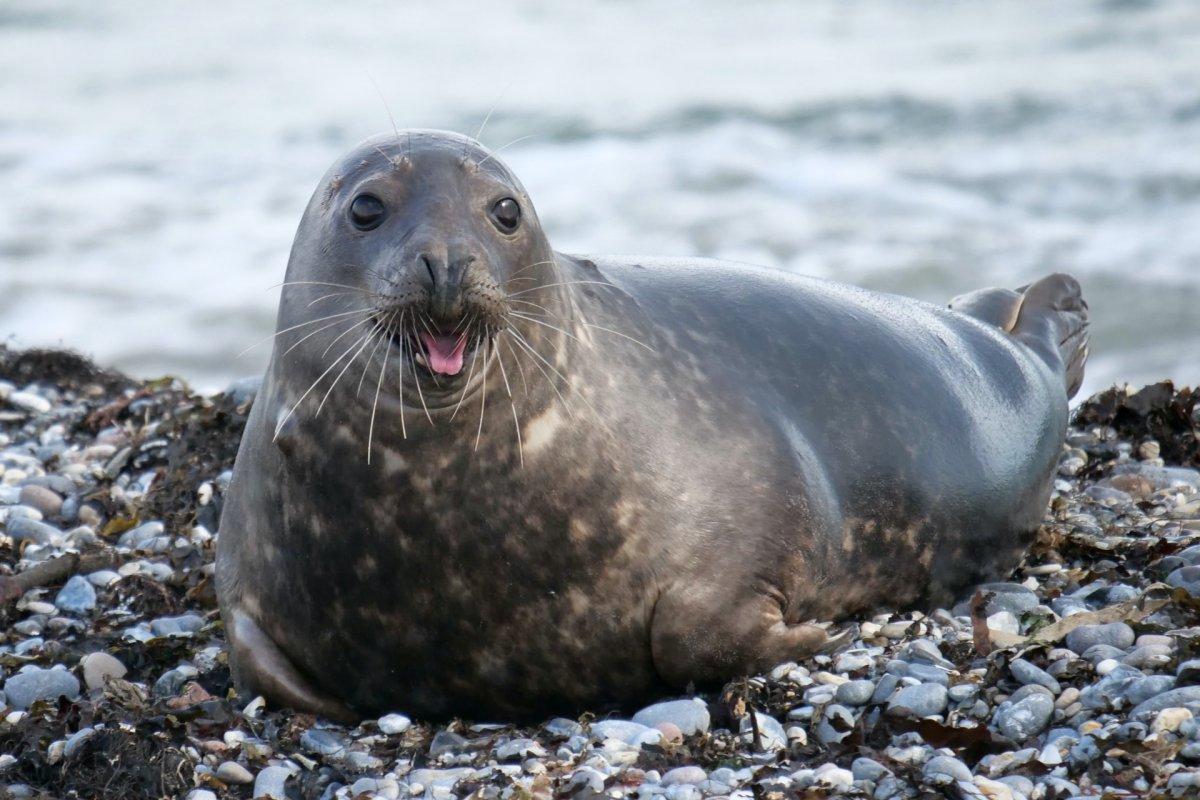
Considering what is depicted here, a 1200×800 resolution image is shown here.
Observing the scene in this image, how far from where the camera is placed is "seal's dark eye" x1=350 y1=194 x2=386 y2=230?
11.2 feet

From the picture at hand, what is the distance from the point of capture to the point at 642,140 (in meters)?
14.6

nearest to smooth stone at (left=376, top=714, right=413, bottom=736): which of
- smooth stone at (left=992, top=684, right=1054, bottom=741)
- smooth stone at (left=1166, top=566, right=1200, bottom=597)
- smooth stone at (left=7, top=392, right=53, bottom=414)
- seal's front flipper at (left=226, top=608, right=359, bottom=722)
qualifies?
seal's front flipper at (left=226, top=608, right=359, bottom=722)

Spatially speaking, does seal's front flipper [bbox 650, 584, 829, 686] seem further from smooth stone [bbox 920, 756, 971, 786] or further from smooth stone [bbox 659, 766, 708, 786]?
smooth stone [bbox 920, 756, 971, 786]

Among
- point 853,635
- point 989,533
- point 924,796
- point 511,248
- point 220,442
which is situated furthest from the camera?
point 220,442

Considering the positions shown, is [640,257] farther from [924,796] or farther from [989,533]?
[924,796]

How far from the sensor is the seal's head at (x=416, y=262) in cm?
320

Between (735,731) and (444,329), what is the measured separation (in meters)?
1.09

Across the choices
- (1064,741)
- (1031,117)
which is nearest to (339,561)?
(1064,741)

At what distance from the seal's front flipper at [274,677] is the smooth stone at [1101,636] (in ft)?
5.55

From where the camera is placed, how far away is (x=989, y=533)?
4.52 m

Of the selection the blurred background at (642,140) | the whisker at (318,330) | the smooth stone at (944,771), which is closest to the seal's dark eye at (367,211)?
the whisker at (318,330)

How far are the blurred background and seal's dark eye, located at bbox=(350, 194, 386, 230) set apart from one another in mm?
4898

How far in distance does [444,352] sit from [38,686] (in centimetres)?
151

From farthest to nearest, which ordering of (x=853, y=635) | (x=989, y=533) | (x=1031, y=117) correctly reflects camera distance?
(x=1031, y=117), (x=989, y=533), (x=853, y=635)
